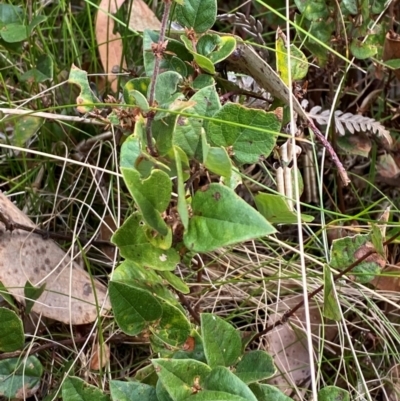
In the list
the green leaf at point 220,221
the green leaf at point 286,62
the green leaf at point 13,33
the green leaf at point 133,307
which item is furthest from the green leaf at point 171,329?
the green leaf at point 13,33

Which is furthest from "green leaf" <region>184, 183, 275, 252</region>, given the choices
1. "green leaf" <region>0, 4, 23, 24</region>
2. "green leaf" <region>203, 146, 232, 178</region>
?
"green leaf" <region>0, 4, 23, 24</region>

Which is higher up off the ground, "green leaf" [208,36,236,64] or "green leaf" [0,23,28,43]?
"green leaf" [208,36,236,64]

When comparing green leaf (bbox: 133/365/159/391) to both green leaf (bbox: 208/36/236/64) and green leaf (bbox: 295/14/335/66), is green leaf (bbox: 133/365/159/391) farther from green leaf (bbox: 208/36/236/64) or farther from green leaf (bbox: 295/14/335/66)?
green leaf (bbox: 295/14/335/66)

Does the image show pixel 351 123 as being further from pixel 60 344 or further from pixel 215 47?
pixel 60 344

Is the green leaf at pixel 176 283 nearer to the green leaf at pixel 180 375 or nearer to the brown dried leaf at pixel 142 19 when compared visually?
the green leaf at pixel 180 375

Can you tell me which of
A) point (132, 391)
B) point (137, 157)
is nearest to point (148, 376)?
point (132, 391)

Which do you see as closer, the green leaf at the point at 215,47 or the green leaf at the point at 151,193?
the green leaf at the point at 151,193
